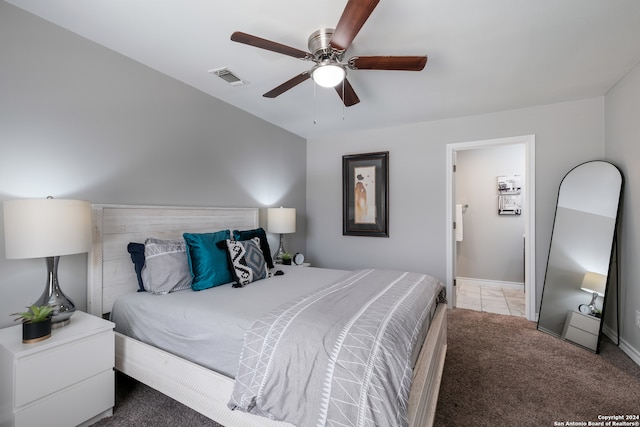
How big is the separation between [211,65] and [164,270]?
1.69 m

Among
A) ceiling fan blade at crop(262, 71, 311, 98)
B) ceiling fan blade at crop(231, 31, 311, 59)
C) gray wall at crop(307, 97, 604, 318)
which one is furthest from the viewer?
gray wall at crop(307, 97, 604, 318)

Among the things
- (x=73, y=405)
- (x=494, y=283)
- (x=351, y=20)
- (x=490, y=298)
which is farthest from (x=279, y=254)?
(x=494, y=283)

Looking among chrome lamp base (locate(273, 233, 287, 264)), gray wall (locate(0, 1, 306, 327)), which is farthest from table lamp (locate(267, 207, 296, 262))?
gray wall (locate(0, 1, 306, 327))

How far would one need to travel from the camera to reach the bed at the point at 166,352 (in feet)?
4.83

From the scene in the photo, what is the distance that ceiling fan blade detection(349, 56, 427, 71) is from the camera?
5.82 feet

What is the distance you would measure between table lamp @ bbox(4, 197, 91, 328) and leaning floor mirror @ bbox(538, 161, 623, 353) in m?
4.05

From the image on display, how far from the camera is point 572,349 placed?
2633 millimetres

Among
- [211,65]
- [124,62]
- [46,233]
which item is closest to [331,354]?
[46,233]

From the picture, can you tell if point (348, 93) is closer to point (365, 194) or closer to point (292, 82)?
point (292, 82)

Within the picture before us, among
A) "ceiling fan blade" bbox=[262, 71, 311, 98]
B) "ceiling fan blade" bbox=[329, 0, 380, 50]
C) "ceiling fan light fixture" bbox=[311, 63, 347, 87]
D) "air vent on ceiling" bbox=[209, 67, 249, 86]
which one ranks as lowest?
"ceiling fan light fixture" bbox=[311, 63, 347, 87]

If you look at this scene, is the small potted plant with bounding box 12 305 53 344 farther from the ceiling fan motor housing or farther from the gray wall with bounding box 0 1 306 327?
the ceiling fan motor housing

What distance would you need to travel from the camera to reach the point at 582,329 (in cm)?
268

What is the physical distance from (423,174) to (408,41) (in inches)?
81.1

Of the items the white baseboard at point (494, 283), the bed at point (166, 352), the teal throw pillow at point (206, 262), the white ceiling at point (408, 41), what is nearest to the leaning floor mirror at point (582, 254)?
the white ceiling at point (408, 41)
